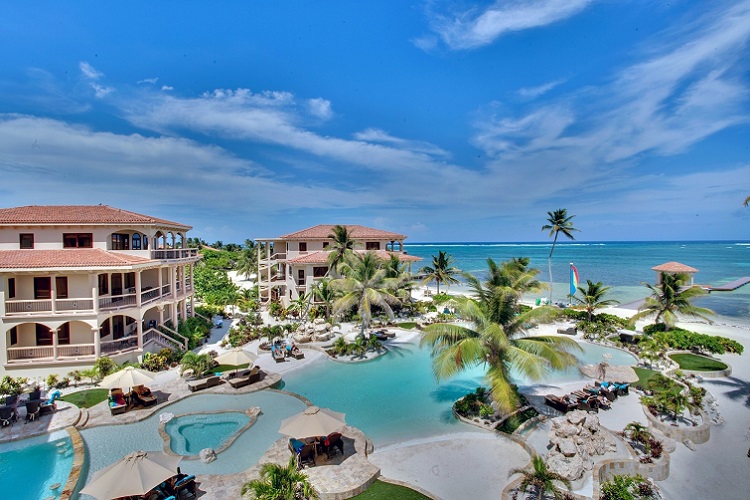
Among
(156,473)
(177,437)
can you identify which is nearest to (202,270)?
(177,437)

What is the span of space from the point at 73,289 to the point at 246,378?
11.3m

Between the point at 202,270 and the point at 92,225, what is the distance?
37965 mm

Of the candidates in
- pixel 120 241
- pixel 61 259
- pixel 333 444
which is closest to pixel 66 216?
pixel 120 241

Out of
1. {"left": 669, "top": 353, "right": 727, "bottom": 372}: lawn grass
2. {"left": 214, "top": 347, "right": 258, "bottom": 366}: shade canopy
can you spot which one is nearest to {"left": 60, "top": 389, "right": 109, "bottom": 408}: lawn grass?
{"left": 214, "top": 347, "right": 258, "bottom": 366}: shade canopy

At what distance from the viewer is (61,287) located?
20859mm

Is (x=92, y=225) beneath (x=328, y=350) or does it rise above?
above

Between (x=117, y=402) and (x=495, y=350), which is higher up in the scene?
(x=495, y=350)

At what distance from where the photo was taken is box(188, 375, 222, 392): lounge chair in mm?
18156

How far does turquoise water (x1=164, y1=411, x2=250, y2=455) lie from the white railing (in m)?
8.38

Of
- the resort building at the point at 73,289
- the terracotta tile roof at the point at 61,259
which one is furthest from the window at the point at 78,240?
the terracotta tile roof at the point at 61,259

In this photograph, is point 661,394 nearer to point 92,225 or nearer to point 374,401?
point 374,401

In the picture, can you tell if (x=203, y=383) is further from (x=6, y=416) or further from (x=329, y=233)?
(x=329, y=233)

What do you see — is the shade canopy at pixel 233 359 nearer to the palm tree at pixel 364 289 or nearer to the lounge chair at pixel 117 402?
the lounge chair at pixel 117 402

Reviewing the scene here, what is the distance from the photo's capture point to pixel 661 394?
15.5 metres
